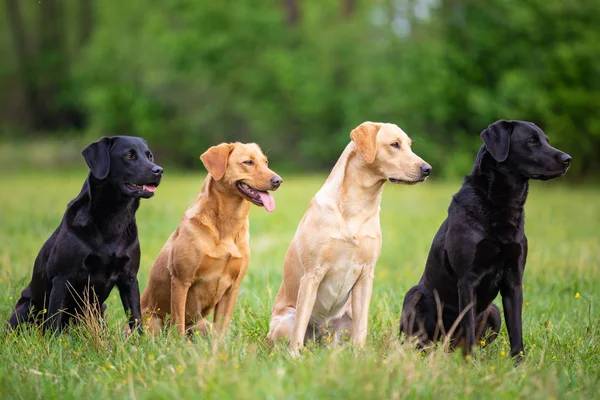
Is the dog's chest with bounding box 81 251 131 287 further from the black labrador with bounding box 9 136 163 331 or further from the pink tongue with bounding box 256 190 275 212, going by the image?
the pink tongue with bounding box 256 190 275 212

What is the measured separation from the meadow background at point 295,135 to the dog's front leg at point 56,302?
137mm

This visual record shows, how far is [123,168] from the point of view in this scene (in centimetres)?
487

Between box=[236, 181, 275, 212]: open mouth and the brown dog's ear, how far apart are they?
16 cm

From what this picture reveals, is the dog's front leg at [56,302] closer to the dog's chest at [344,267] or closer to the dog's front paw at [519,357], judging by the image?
the dog's chest at [344,267]

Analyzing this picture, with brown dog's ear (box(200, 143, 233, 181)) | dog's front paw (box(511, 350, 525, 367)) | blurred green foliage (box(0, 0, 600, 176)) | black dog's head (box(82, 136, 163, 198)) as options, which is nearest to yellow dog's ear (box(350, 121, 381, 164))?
brown dog's ear (box(200, 143, 233, 181))

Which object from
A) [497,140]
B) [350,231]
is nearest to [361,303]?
[350,231]

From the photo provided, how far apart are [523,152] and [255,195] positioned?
1.92m

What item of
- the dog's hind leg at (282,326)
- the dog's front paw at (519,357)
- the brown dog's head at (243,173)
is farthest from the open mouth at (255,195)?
the dog's front paw at (519,357)

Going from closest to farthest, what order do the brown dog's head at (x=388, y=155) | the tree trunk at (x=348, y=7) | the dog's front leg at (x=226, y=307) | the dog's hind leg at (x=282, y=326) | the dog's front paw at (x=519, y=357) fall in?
the dog's front paw at (x=519, y=357) → the brown dog's head at (x=388, y=155) → the dog's hind leg at (x=282, y=326) → the dog's front leg at (x=226, y=307) → the tree trunk at (x=348, y=7)

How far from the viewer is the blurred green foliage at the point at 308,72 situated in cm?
2634

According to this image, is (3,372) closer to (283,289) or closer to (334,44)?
(283,289)

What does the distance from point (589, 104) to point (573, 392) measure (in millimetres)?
23485

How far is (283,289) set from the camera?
512 cm

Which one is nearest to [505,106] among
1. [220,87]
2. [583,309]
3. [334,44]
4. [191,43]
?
[334,44]
